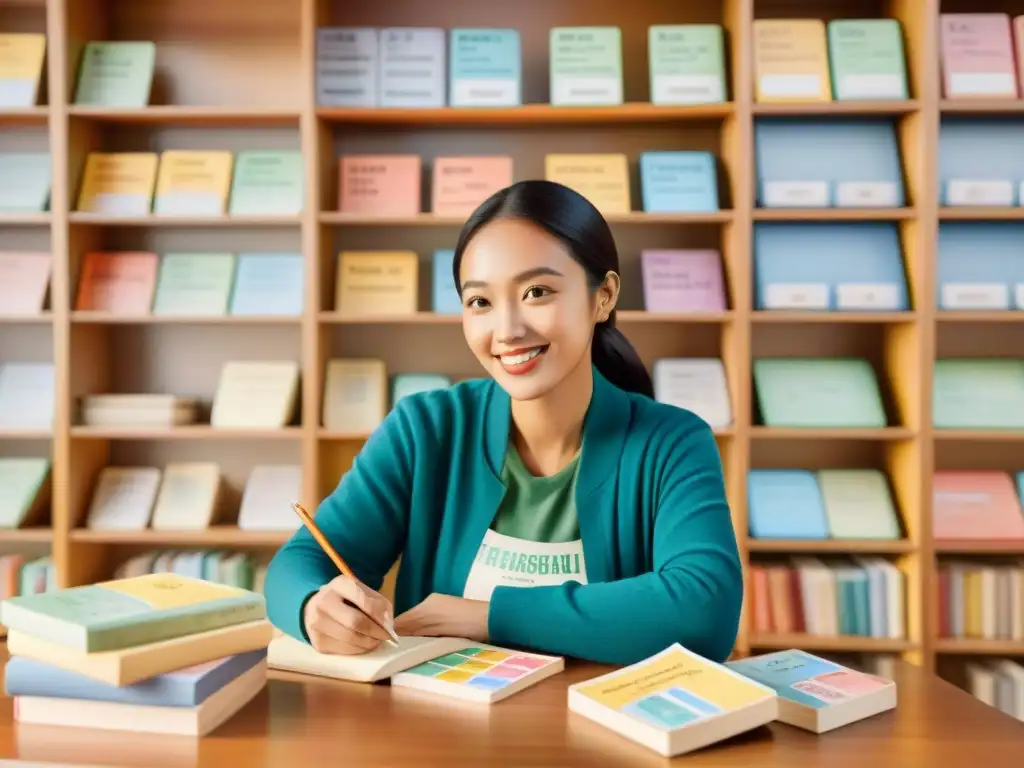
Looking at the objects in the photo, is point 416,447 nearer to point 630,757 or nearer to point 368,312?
point 630,757

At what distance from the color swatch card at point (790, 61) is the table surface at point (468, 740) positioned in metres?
2.36

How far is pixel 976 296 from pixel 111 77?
3.03 metres

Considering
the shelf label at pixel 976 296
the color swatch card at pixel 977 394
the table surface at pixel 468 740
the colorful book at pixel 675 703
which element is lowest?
the table surface at pixel 468 740

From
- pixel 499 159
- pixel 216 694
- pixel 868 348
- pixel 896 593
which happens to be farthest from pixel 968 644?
pixel 216 694

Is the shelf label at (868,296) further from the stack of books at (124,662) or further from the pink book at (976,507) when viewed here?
the stack of books at (124,662)

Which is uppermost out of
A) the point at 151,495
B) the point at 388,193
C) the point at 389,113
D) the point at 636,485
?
the point at 389,113

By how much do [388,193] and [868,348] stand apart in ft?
5.97

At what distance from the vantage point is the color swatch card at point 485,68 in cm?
301

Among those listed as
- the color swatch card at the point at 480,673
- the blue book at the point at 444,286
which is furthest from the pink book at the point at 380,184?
the color swatch card at the point at 480,673

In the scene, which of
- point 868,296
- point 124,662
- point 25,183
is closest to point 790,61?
point 868,296

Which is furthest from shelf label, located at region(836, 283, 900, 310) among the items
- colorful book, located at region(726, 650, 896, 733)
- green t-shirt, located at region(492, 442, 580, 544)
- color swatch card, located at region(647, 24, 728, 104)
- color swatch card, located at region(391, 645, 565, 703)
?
color swatch card, located at region(391, 645, 565, 703)

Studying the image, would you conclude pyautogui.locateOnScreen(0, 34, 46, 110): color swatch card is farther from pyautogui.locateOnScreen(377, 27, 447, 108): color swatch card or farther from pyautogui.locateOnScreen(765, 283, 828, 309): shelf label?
pyautogui.locateOnScreen(765, 283, 828, 309): shelf label

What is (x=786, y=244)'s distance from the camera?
304 centimetres

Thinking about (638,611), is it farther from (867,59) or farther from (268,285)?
(867,59)
